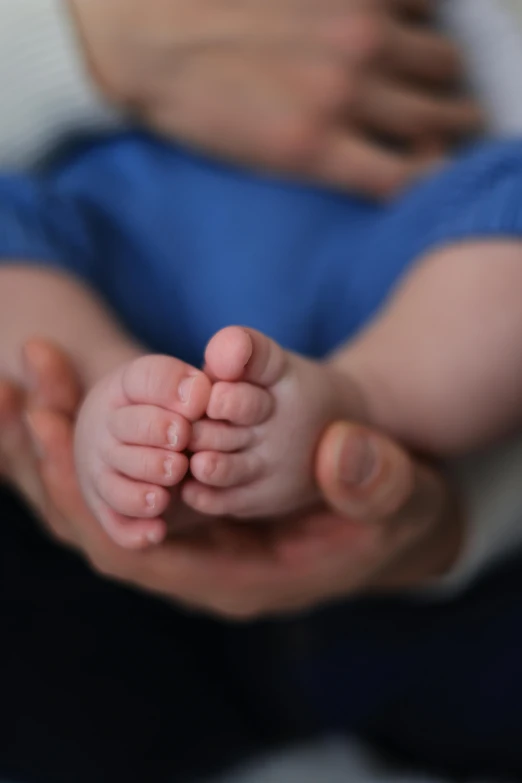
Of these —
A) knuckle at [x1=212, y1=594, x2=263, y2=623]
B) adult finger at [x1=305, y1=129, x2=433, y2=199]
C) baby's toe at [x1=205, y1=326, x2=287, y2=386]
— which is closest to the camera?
baby's toe at [x1=205, y1=326, x2=287, y2=386]

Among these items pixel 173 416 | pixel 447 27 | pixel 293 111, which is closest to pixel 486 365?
pixel 173 416

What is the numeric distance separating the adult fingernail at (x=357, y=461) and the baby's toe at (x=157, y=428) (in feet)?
0.24

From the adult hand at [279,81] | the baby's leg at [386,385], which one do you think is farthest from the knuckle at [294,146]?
the baby's leg at [386,385]

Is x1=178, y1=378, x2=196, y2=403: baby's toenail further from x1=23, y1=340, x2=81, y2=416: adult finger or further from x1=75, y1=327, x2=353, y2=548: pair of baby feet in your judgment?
x1=23, y1=340, x2=81, y2=416: adult finger

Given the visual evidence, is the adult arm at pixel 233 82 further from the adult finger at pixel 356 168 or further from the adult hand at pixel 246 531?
the adult hand at pixel 246 531

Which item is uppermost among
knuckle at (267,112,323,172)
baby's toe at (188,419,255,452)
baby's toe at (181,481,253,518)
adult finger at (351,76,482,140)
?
adult finger at (351,76,482,140)

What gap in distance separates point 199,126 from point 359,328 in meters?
0.20

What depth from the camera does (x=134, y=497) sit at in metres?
0.31

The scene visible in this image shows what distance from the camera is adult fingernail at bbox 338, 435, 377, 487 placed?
333 mm

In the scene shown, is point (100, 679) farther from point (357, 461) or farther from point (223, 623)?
point (357, 461)

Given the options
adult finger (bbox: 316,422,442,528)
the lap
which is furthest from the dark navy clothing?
adult finger (bbox: 316,422,442,528)

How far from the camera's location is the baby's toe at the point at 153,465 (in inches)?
11.7

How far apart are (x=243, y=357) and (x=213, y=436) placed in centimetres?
3

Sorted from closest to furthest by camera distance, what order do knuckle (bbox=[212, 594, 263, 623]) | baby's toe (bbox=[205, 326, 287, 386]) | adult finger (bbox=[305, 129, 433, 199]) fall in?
baby's toe (bbox=[205, 326, 287, 386])
knuckle (bbox=[212, 594, 263, 623])
adult finger (bbox=[305, 129, 433, 199])
